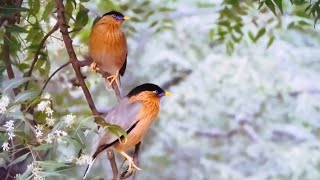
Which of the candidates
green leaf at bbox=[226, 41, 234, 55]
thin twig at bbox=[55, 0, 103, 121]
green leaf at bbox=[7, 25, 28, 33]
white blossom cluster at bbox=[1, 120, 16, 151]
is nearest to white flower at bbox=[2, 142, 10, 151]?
white blossom cluster at bbox=[1, 120, 16, 151]

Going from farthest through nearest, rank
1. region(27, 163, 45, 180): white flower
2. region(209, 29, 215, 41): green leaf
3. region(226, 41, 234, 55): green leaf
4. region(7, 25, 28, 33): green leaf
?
region(209, 29, 215, 41): green leaf < region(226, 41, 234, 55): green leaf < region(7, 25, 28, 33): green leaf < region(27, 163, 45, 180): white flower

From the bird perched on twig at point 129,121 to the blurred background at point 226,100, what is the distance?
1028 millimetres

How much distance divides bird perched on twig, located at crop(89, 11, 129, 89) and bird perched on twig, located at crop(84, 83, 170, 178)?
154 mm

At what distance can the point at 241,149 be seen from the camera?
186 centimetres

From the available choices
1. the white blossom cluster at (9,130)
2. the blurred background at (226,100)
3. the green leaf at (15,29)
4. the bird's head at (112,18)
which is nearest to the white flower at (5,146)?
the white blossom cluster at (9,130)

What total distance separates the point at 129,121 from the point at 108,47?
23 centimetres

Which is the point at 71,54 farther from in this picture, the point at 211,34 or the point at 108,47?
the point at 211,34

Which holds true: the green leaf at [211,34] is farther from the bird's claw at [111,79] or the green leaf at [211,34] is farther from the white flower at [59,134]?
the white flower at [59,134]

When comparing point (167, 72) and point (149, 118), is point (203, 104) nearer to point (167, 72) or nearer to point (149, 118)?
point (167, 72)

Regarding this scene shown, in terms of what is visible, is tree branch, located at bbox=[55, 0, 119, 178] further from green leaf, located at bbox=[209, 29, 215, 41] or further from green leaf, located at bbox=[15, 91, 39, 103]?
green leaf, located at bbox=[209, 29, 215, 41]

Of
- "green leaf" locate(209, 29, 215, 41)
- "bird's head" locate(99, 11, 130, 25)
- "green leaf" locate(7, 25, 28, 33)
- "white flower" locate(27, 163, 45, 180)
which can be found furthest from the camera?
"green leaf" locate(209, 29, 215, 41)

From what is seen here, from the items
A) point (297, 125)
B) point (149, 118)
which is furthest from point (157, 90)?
point (297, 125)

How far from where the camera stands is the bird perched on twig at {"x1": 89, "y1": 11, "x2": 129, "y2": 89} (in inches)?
37.4

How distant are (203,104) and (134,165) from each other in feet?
3.67
